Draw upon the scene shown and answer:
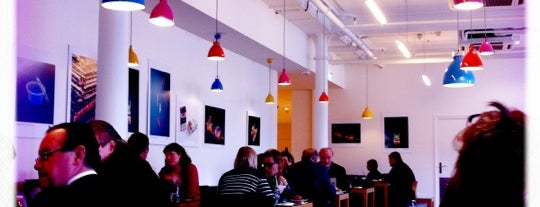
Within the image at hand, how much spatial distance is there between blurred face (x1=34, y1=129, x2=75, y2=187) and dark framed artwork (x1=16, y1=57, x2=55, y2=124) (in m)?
3.92

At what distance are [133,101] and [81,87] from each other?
49.7 inches

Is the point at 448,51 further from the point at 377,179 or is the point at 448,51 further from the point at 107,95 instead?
the point at 107,95

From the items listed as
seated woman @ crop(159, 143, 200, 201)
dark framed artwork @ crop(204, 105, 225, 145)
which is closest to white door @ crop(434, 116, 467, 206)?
dark framed artwork @ crop(204, 105, 225, 145)

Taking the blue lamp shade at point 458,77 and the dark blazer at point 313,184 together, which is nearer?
the blue lamp shade at point 458,77

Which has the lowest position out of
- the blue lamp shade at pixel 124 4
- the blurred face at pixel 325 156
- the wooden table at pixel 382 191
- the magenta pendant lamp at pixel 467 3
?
the wooden table at pixel 382 191

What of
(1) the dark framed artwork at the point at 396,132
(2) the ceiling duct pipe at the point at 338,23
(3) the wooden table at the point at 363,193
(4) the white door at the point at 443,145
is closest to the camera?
(2) the ceiling duct pipe at the point at 338,23

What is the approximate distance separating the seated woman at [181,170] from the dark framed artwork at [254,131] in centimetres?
482

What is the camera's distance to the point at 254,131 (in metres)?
13.3

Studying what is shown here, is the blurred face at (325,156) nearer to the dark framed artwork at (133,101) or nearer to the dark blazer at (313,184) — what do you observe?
the dark blazer at (313,184)

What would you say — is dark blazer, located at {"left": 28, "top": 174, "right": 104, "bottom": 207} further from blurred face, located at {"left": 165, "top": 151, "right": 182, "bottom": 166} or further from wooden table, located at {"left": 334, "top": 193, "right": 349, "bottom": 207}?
wooden table, located at {"left": 334, "top": 193, "right": 349, "bottom": 207}

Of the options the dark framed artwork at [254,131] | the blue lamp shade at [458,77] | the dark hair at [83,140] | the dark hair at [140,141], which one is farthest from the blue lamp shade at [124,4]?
the dark framed artwork at [254,131]

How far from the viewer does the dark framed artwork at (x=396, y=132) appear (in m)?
17.3

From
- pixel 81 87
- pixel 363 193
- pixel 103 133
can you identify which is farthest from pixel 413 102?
pixel 103 133

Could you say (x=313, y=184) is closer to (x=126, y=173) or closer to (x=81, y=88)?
(x=81, y=88)
